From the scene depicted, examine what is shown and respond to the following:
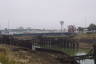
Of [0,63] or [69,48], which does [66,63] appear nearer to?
[0,63]

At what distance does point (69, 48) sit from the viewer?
6094cm

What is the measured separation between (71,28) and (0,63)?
286 ft

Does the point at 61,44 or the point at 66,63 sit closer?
the point at 66,63

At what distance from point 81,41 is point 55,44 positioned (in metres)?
11.4

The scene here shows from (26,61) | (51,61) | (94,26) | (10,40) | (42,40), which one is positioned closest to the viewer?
(26,61)

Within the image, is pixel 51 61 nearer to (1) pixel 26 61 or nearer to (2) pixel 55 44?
(1) pixel 26 61

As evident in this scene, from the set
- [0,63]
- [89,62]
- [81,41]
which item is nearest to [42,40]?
[81,41]

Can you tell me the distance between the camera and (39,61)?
2659cm

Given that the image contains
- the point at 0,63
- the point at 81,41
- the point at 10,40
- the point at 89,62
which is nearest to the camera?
the point at 0,63

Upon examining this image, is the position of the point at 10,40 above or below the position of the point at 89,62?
above

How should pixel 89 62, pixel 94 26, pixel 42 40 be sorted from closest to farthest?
pixel 89 62 < pixel 42 40 < pixel 94 26

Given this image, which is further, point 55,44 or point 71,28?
point 71,28

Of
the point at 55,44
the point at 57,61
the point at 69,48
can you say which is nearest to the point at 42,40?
the point at 55,44

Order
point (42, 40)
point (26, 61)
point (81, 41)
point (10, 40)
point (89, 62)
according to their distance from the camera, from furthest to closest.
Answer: point (81, 41)
point (42, 40)
point (10, 40)
point (89, 62)
point (26, 61)
